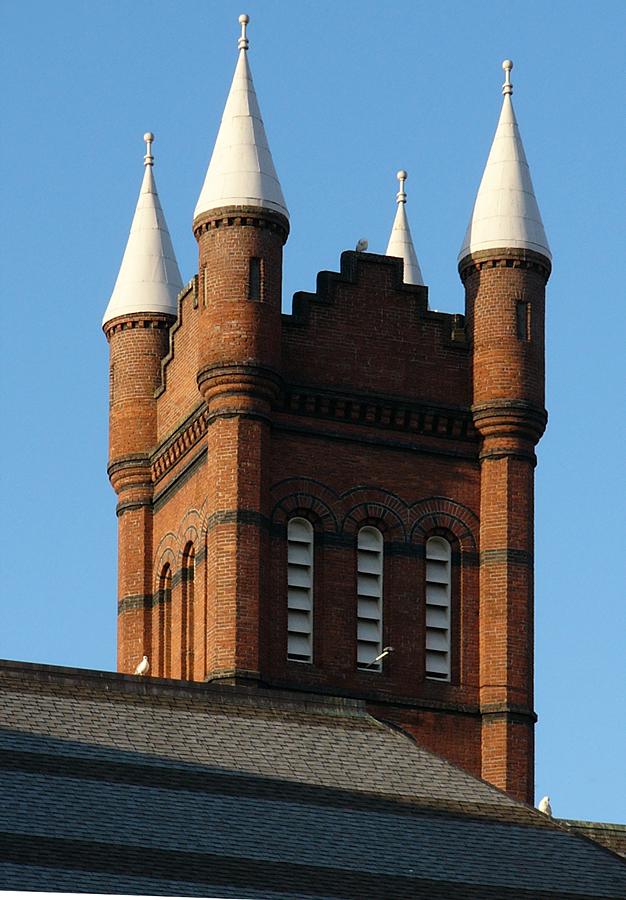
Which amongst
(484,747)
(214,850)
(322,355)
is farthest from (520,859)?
(322,355)

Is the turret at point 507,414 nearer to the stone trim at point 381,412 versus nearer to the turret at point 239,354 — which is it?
the stone trim at point 381,412

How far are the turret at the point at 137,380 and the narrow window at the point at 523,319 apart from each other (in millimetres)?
8320

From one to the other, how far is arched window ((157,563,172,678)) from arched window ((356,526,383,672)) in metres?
4.87

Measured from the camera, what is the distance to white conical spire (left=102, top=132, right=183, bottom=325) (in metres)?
70.8

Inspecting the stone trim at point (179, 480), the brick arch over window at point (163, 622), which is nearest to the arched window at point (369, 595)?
the stone trim at point (179, 480)

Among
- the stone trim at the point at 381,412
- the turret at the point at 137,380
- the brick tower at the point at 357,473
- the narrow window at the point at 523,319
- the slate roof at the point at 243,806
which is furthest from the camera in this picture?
the turret at the point at 137,380

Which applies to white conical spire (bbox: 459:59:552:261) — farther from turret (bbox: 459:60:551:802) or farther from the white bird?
the white bird

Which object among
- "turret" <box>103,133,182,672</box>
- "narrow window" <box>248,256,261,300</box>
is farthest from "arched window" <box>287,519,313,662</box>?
"turret" <box>103,133,182,672</box>

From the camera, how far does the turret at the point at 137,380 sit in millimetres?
68625

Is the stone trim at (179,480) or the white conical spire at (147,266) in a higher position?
the white conical spire at (147,266)

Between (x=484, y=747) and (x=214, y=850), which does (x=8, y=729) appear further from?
(x=484, y=747)

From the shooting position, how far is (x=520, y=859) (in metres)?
48.1

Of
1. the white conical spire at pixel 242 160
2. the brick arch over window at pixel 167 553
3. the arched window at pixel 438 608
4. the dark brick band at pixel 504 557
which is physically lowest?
the arched window at pixel 438 608

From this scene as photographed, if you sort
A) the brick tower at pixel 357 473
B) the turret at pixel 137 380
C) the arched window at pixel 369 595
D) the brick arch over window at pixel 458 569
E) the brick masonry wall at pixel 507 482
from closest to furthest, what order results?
the brick tower at pixel 357 473 < the brick masonry wall at pixel 507 482 < the arched window at pixel 369 595 < the brick arch over window at pixel 458 569 < the turret at pixel 137 380
